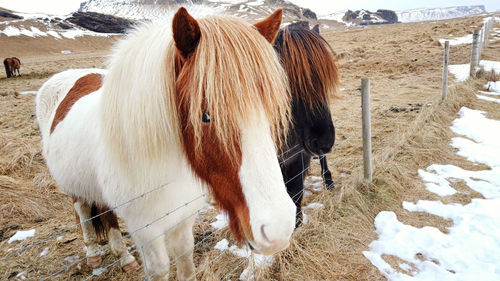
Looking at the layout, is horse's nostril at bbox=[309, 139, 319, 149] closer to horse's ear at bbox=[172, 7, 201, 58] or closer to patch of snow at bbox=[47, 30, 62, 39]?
horse's ear at bbox=[172, 7, 201, 58]

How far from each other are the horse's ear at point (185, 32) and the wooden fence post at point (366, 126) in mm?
2292

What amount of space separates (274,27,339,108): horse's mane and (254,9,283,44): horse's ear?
2.91ft

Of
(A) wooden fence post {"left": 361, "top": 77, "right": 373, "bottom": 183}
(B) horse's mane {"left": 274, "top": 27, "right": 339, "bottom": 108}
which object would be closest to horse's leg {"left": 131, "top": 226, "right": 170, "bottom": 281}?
(B) horse's mane {"left": 274, "top": 27, "right": 339, "bottom": 108}

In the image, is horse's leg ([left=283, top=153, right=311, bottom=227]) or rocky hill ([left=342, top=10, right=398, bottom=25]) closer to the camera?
horse's leg ([left=283, top=153, right=311, bottom=227])

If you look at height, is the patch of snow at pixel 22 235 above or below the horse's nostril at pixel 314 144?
→ below

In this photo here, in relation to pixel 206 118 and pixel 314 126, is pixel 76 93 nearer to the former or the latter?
pixel 206 118

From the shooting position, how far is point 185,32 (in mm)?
1063

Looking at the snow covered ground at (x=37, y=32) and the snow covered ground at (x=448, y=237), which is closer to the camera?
the snow covered ground at (x=448, y=237)

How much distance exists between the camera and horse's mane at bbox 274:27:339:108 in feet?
7.47

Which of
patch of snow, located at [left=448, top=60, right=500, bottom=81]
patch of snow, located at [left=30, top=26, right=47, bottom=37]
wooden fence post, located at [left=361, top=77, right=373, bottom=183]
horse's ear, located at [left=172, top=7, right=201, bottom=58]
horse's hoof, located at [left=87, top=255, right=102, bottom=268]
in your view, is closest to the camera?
horse's ear, located at [left=172, top=7, right=201, bottom=58]

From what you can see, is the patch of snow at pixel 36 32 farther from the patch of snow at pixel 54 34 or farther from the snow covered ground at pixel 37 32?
the patch of snow at pixel 54 34

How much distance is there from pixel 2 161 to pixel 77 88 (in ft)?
10.2

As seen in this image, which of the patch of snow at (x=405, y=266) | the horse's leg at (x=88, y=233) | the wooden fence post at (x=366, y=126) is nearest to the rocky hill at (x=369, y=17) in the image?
the wooden fence post at (x=366, y=126)

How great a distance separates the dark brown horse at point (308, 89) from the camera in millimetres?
2270
